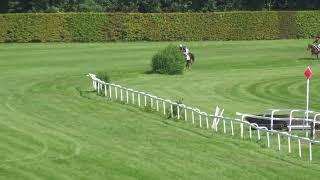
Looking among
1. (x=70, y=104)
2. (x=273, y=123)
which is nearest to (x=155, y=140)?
(x=273, y=123)

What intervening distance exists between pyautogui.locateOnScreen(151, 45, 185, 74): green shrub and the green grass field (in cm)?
92

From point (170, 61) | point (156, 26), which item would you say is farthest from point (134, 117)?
point (156, 26)

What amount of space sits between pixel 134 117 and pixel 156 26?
4131cm

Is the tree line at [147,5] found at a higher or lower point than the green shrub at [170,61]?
higher

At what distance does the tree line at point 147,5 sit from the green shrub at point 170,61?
41710mm

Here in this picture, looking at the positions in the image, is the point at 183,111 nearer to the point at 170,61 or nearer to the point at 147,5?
the point at 170,61

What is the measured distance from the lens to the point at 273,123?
2392 centimetres

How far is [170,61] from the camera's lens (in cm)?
4328

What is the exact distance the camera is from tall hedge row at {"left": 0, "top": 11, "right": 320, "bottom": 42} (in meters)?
64.2

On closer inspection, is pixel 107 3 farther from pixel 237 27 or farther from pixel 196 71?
pixel 196 71

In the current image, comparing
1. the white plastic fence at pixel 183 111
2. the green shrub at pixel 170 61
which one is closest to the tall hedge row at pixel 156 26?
the green shrub at pixel 170 61

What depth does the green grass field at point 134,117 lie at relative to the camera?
1753 cm

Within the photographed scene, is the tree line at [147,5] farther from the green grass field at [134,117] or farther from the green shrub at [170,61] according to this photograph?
the green shrub at [170,61]

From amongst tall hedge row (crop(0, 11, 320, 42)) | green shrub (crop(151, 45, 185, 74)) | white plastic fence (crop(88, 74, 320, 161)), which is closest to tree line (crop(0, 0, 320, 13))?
tall hedge row (crop(0, 11, 320, 42))
